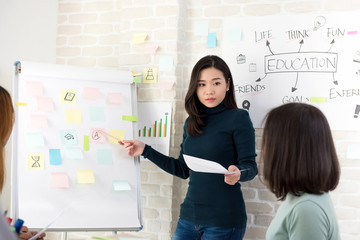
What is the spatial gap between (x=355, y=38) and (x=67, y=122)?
167cm

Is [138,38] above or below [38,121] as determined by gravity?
above

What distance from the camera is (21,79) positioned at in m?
2.32

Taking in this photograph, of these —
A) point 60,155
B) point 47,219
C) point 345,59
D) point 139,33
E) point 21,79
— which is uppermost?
point 139,33

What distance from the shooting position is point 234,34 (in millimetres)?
2588

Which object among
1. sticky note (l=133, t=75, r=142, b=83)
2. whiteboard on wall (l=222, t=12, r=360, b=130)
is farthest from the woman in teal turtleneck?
sticky note (l=133, t=75, r=142, b=83)

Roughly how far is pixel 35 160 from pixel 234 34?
136cm

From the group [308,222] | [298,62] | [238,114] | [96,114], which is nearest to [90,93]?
[96,114]

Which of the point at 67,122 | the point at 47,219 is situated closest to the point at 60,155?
the point at 67,122

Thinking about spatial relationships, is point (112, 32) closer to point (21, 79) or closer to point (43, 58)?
point (43, 58)

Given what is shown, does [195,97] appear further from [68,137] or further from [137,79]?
[68,137]

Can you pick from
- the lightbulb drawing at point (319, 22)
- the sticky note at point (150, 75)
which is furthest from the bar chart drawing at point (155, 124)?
the lightbulb drawing at point (319, 22)

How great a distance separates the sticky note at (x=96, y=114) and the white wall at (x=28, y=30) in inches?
34.3

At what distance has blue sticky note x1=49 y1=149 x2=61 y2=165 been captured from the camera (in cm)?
230

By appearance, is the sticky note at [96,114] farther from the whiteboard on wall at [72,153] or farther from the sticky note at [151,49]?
the sticky note at [151,49]
